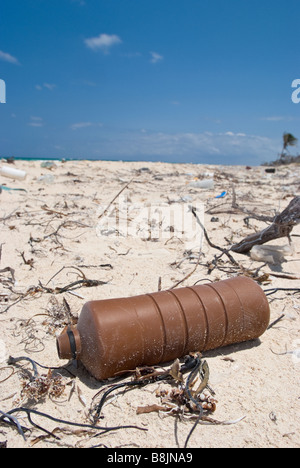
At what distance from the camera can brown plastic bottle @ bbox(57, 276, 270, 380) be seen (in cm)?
152

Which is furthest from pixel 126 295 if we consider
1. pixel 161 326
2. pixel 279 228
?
pixel 279 228

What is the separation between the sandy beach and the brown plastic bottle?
0.12 m

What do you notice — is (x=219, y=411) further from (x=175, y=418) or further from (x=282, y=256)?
(x=282, y=256)

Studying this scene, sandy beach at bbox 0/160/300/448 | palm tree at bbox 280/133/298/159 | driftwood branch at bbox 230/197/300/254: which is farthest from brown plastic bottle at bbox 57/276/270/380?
palm tree at bbox 280/133/298/159

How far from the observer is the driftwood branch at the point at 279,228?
291 cm

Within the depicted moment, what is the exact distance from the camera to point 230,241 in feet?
11.7

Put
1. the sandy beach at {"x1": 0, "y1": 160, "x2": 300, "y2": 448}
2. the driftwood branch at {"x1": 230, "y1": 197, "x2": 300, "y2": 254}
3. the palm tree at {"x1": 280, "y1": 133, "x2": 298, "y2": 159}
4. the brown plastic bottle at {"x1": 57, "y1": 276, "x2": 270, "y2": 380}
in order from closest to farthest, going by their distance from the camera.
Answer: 1. the sandy beach at {"x1": 0, "y1": 160, "x2": 300, "y2": 448}
2. the brown plastic bottle at {"x1": 57, "y1": 276, "x2": 270, "y2": 380}
3. the driftwood branch at {"x1": 230, "y1": 197, "x2": 300, "y2": 254}
4. the palm tree at {"x1": 280, "y1": 133, "x2": 298, "y2": 159}

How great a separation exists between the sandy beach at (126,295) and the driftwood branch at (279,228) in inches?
7.5

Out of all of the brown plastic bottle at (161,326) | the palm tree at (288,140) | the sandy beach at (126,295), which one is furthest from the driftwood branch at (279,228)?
the palm tree at (288,140)

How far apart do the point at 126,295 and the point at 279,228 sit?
1556mm

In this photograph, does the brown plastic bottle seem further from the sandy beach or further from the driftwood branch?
the driftwood branch

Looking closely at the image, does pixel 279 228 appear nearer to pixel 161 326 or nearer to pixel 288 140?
pixel 161 326

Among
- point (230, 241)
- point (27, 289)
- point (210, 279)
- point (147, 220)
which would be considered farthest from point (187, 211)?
point (27, 289)

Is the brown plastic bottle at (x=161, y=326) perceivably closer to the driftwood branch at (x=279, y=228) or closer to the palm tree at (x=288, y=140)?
the driftwood branch at (x=279, y=228)
